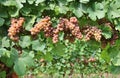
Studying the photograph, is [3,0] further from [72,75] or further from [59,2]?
[72,75]

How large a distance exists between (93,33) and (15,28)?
37 centimetres

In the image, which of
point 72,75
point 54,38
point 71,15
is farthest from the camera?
point 72,75

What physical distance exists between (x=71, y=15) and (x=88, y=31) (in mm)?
118

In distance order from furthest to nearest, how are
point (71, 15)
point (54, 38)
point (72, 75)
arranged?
point (72, 75) → point (71, 15) → point (54, 38)

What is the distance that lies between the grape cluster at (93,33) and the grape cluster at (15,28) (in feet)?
1.03

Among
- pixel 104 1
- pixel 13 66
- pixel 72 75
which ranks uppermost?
pixel 104 1

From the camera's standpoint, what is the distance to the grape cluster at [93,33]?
1972 millimetres

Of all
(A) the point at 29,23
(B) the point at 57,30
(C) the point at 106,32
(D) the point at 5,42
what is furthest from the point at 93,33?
(D) the point at 5,42

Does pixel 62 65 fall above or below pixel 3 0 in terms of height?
below

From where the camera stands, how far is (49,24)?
6.29 ft

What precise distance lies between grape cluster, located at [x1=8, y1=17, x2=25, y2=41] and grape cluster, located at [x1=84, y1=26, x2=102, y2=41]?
31 centimetres

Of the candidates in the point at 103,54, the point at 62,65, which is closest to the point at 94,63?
the point at 62,65

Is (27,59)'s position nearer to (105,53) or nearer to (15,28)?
(15,28)

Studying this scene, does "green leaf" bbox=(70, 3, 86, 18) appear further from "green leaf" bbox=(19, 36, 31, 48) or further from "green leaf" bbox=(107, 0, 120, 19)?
"green leaf" bbox=(19, 36, 31, 48)
